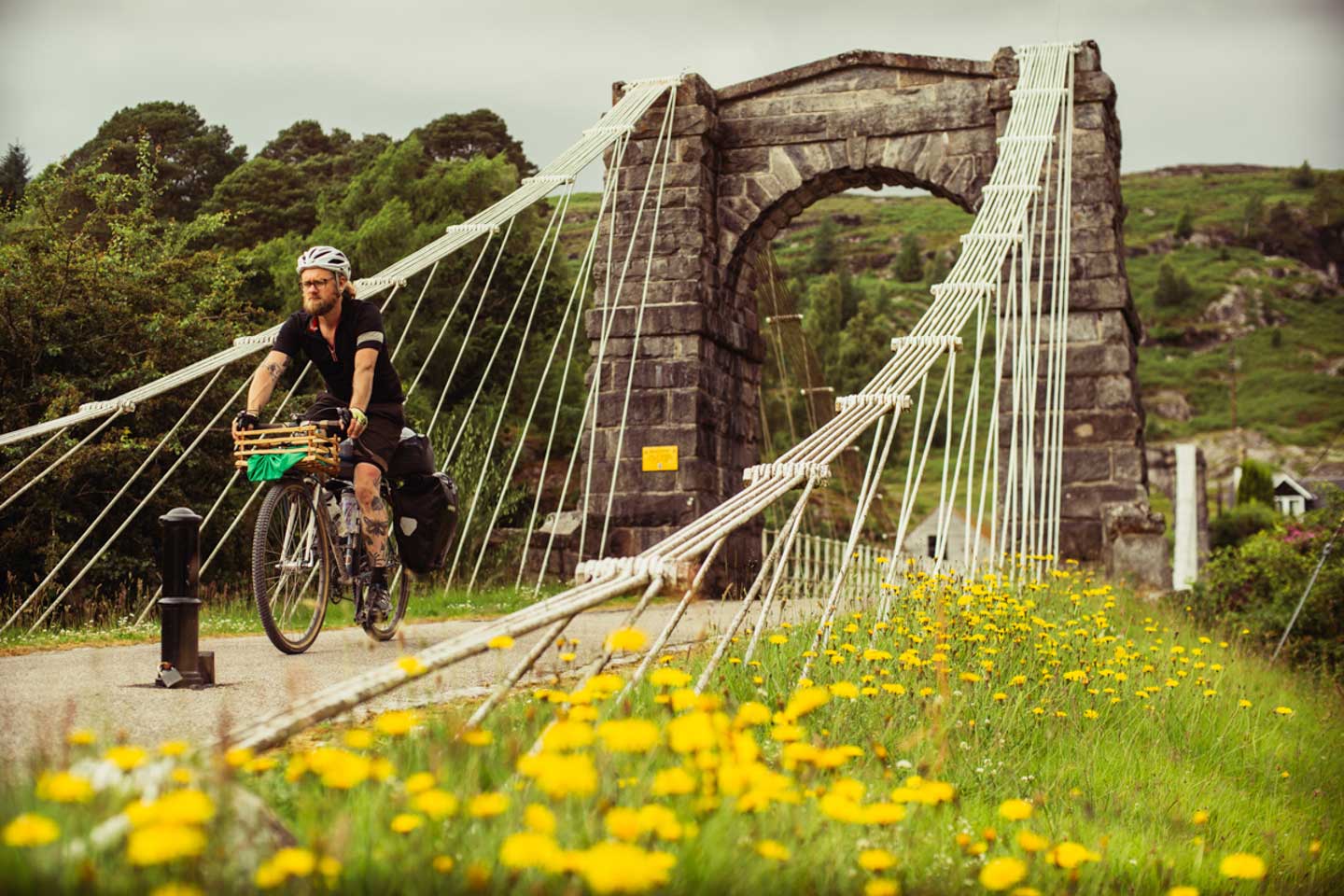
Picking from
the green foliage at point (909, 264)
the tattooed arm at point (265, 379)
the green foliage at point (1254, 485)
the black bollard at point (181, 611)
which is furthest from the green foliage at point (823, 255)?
the black bollard at point (181, 611)

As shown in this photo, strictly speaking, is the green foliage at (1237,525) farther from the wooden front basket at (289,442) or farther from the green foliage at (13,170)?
the wooden front basket at (289,442)

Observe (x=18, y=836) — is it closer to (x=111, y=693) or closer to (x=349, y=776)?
(x=349, y=776)

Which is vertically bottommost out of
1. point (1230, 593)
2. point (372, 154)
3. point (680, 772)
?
point (1230, 593)

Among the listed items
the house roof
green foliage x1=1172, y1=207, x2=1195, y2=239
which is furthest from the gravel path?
green foliage x1=1172, y1=207, x2=1195, y2=239

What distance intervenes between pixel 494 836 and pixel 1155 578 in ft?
23.4

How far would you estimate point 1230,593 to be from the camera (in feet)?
31.4

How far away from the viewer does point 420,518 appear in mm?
4566

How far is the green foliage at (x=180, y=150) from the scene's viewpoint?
20312 millimetres

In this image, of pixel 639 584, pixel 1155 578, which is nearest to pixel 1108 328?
pixel 1155 578

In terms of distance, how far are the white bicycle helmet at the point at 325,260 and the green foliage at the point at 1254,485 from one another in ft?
77.3

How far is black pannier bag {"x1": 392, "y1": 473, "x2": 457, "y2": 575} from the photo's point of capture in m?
4.57

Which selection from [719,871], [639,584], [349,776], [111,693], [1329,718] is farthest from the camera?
[1329,718]

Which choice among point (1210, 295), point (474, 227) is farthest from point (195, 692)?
point (1210, 295)

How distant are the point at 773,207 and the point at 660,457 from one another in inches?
80.1
